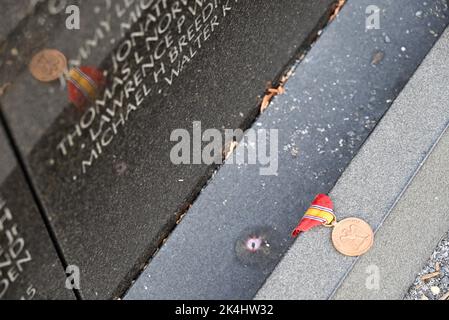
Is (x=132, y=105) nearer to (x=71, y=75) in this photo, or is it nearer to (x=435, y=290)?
(x=71, y=75)

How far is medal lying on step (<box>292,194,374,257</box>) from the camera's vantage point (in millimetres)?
3920

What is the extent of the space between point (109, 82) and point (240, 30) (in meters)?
1.19

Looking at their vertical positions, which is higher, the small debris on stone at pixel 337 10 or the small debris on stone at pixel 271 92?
the small debris on stone at pixel 337 10

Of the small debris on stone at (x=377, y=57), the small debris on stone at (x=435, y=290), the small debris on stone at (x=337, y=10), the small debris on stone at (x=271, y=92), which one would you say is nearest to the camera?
the small debris on stone at (x=435, y=290)

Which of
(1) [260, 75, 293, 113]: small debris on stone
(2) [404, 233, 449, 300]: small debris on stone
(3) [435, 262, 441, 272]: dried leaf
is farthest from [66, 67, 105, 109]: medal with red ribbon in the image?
(3) [435, 262, 441, 272]: dried leaf

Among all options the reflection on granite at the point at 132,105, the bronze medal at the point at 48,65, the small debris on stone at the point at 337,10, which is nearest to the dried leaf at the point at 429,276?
the reflection on granite at the point at 132,105

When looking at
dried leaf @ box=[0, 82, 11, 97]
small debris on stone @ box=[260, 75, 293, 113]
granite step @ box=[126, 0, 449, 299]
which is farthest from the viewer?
small debris on stone @ box=[260, 75, 293, 113]

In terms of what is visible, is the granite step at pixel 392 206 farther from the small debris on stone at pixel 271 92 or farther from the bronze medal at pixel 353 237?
the small debris on stone at pixel 271 92

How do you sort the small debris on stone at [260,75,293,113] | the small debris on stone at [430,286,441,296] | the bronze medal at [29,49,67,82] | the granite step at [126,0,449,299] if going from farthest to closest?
1. the small debris on stone at [260,75,293,113]
2. the small debris on stone at [430,286,441,296]
3. the granite step at [126,0,449,299]
4. the bronze medal at [29,49,67,82]

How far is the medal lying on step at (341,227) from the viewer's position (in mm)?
3920

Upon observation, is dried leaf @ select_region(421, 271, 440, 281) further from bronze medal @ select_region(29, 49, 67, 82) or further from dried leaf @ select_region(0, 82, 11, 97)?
dried leaf @ select_region(0, 82, 11, 97)

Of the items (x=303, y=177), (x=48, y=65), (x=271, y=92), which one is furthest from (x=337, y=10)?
(x=48, y=65)
